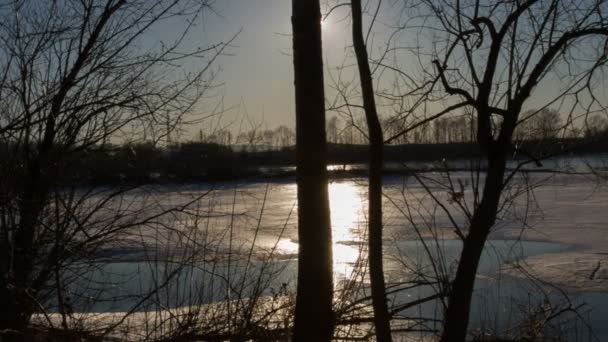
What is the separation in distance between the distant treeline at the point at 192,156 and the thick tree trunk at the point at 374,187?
0.88 metres

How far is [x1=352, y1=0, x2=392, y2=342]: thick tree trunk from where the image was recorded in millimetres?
3371

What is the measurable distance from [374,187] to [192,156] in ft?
7.59

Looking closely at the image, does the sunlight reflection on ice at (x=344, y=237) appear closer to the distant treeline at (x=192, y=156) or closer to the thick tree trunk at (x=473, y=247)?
the distant treeline at (x=192, y=156)

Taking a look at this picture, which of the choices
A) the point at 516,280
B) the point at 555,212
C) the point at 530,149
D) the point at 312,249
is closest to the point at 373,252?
the point at 312,249

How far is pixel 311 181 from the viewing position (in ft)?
11.1

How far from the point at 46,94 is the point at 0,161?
585 millimetres

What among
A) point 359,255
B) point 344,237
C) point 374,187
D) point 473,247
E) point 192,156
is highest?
point 192,156

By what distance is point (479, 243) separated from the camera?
4.10m

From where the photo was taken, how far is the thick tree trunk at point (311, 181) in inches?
132


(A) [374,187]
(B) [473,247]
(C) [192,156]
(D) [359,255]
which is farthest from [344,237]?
(A) [374,187]

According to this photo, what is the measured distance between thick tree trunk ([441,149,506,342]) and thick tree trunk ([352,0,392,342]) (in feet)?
2.83

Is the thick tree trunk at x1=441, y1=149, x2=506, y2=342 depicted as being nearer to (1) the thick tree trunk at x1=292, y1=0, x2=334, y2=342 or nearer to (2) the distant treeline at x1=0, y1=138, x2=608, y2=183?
(2) the distant treeline at x1=0, y1=138, x2=608, y2=183

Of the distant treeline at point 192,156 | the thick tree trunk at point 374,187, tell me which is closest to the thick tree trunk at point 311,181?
the thick tree trunk at point 374,187

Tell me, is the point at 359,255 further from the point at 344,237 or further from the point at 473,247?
the point at 344,237
